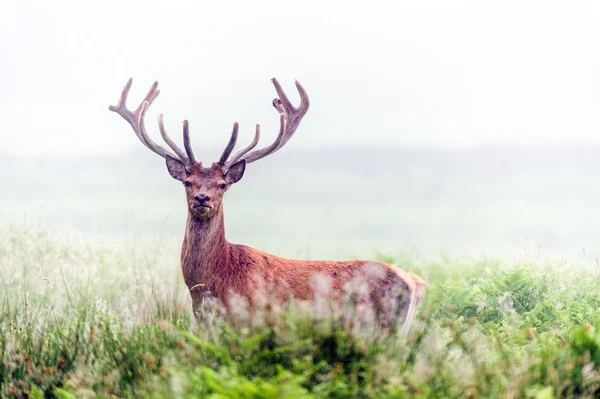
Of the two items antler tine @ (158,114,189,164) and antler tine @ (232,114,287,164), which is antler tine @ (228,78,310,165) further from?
antler tine @ (158,114,189,164)

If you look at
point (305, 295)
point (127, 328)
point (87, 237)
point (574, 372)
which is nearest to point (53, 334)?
point (127, 328)

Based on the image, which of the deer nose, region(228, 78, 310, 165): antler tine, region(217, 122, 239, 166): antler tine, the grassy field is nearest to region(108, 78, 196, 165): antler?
region(217, 122, 239, 166): antler tine

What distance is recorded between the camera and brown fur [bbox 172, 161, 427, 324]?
22.1 feet

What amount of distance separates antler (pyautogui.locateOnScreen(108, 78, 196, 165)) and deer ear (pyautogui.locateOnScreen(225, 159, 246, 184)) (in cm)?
29

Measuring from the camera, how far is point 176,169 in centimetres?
693

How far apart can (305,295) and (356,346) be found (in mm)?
2234

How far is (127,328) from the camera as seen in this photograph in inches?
230

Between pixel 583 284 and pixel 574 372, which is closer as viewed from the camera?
pixel 574 372

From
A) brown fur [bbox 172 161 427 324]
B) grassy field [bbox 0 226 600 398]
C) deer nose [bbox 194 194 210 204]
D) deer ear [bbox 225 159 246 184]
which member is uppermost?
deer ear [bbox 225 159 246 184]

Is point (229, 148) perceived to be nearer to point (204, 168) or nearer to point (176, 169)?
point (204, 168)

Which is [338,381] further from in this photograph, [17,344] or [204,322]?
[17,344]

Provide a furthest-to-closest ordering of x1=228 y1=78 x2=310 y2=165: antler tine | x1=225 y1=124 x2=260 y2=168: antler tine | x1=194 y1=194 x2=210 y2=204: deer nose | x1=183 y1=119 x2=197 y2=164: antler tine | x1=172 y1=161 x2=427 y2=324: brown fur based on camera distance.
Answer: x1=228 y1=78 x2=310 y2=165: antler tine < x1=225 y1=124 x2=260 y2=168: antler tine < x1=183 y1=119 x2=197 y2=164: antler tine < x1=172 y1=161 x2=427 y2=324: brown fur < x1=194 y1=194 x2=210 y2=204: deer nose

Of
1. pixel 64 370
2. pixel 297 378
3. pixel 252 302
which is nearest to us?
pixel 297 378

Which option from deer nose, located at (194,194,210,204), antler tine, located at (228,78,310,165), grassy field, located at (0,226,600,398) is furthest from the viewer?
antler tine, located at (228,78,310,165)
